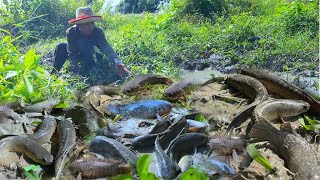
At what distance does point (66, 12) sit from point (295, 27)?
1.84 m

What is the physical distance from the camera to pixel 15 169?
1830 millimetres

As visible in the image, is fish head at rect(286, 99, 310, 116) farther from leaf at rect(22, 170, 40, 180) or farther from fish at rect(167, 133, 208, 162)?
leaf at rect(22, 170, 40, 180)

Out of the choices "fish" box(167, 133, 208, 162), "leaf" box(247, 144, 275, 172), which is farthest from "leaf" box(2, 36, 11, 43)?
"leaf" box(247, 144, 275, 172)

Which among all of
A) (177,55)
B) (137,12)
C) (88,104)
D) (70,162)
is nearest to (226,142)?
(70,162)

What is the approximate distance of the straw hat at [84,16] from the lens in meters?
2.93

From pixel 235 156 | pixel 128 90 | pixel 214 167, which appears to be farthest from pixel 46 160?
pixel 128 90

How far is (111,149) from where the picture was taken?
198 centimetres

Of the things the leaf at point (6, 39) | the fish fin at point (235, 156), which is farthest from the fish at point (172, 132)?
the leaf at point (6, 39)

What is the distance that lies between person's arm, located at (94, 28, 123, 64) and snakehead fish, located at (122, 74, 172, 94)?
184 mm

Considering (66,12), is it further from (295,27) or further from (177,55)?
(295,27)

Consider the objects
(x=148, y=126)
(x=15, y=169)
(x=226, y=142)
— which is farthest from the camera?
(x=148, y=126)

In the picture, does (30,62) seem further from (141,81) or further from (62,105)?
(141,81)

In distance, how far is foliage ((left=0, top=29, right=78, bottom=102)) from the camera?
7.68 feet

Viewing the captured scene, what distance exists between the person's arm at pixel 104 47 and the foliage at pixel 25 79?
361 millimetres
